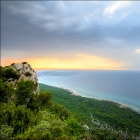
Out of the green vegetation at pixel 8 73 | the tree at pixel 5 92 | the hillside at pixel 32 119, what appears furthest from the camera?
the green vegetation at pixel 8 73

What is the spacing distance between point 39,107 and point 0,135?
1437cm

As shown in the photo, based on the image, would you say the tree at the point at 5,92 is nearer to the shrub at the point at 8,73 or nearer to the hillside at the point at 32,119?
the hillside at the point at 32,119

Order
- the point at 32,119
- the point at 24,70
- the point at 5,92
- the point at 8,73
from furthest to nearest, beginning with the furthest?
1. the point at 24,70
2. the point at 8,73
3. the point at 5,92
4. the point at 32,119

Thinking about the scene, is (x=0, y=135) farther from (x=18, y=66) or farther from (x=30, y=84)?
(x=18, y=66)

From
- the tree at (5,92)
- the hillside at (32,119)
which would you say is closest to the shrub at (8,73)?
the hillside at (32,119)

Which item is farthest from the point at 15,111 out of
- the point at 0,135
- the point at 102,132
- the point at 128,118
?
the point at 128,118

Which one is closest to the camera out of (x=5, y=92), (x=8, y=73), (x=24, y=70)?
(x=5, y=92)

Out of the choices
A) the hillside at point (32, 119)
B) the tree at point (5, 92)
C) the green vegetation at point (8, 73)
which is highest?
the green vegetation at point (8, 73)

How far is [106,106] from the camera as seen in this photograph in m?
95.9

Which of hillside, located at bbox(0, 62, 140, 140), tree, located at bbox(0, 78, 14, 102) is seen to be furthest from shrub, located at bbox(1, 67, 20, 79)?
tree, located at bbox(0, 78, 14, 102)

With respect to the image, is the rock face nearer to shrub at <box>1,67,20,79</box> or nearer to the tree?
shrub at <box>1,67,20,79</box>

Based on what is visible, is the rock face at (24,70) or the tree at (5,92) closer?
the tree at (5,92)

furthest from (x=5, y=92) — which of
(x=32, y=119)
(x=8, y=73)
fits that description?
(x=32, y=119)

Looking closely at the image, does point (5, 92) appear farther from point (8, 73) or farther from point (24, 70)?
point (24, 70)
